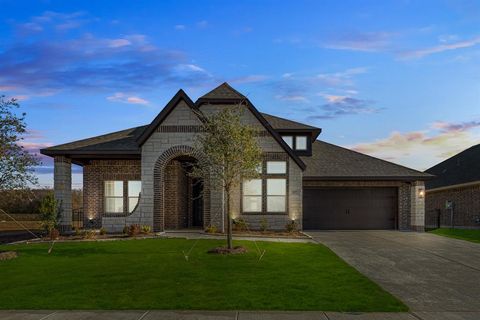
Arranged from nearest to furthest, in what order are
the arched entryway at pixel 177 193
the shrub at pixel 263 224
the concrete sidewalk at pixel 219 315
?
the concrete sidewalk at pixel 219 315 < the arched entryway at pixel 177 193 < the shrub at pixel 263 224

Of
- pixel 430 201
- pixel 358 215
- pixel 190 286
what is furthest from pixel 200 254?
pixel 430 201

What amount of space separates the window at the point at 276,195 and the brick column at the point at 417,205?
8827 millimetres

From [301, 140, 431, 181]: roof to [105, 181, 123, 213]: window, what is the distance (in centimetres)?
1123

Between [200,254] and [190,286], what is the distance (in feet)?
15.2

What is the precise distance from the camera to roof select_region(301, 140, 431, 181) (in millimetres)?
27250

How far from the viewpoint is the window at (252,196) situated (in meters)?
24.8

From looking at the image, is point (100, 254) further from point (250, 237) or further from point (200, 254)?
point (250, 237)

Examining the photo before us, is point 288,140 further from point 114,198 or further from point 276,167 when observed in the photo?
point 114,198

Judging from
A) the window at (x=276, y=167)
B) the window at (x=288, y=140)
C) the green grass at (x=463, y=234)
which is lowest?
the green grass at (x=463, y=234)

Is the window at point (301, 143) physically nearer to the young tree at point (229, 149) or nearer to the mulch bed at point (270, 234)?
the mulch bed at point (270, 234)

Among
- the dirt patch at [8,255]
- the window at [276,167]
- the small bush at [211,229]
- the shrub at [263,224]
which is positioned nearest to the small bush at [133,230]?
the small bush at [211,229]

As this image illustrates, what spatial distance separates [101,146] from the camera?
24.9m

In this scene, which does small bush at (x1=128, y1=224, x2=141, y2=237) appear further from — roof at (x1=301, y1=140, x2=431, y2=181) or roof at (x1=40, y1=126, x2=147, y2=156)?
roof at (x1=301, y1=140, x2=431, y2=181)

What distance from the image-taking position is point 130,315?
337 inches
